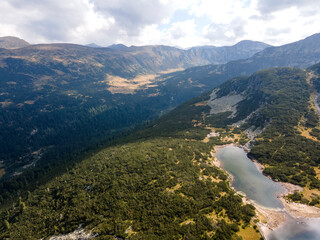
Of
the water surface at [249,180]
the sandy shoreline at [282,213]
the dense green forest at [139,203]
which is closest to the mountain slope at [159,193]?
the dense green forest at [139,203]

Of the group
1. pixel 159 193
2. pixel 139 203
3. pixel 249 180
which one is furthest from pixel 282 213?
pixel 139 203

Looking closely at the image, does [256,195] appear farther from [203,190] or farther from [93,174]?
[93,174]

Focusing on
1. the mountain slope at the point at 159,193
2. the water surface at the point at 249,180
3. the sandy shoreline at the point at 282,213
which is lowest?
the water surface at the point at 249,180

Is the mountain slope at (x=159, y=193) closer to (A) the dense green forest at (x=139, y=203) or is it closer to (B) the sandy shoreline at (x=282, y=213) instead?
(A) the dense green forest at (x=139, y=203)

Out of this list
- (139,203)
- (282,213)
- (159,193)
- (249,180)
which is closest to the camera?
(282,213)

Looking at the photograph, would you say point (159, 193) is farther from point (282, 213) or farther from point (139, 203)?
point (282, 213)

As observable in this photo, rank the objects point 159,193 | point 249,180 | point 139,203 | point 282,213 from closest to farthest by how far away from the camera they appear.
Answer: point 282,213 → point 139,203 → point 159,193 → point 249,180

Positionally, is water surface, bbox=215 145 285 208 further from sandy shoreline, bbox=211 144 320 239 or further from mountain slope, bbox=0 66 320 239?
mountain slope, bbox=0 66 320 239

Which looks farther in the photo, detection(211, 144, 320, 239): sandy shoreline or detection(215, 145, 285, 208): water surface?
detection(215, 145, 285, 208): water surface

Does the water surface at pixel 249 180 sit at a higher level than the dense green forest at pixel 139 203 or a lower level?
lower

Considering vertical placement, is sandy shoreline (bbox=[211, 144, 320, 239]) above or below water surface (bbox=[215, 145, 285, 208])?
above

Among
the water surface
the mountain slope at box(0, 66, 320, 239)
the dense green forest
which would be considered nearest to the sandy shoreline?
the water surface

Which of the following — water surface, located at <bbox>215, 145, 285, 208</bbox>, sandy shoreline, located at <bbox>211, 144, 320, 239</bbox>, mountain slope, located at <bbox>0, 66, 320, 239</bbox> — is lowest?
water surface, located at <bbox>215, 145, 285, 208</bbox>
